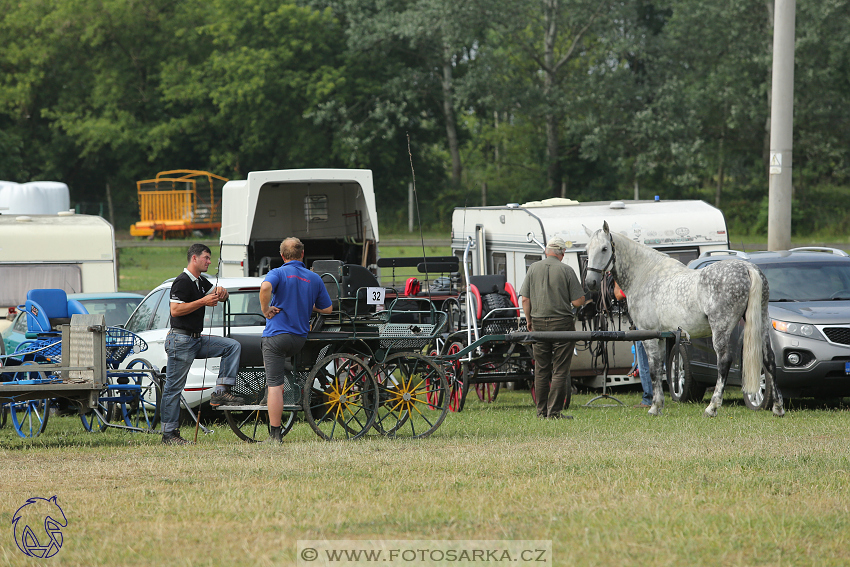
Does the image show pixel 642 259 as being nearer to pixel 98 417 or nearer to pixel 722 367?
pixel 722 367

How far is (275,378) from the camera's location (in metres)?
8.83

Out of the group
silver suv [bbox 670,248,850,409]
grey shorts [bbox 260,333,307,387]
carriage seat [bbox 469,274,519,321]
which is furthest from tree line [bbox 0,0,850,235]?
grey shorts [bbox 260,333,307,387]

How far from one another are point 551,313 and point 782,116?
25.1 ft

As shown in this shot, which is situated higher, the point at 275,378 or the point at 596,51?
the point at 596,51

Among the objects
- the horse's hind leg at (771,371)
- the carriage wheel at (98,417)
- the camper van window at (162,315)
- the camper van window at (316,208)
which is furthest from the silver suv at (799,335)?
the camper van window at (316,208)

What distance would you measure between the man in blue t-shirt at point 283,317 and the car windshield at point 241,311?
7.20 ft

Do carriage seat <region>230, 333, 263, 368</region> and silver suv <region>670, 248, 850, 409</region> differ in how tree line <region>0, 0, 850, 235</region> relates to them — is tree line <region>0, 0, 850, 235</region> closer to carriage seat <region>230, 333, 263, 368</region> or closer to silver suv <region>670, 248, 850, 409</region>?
silver suv <region>670, 248, 850, 409</region>

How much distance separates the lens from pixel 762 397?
1131 centimetres

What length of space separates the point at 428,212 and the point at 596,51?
31.4 feet

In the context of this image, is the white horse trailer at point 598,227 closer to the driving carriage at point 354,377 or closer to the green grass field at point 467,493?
Result: the green grass field at point 467,493

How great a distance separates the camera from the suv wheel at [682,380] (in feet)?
41.9

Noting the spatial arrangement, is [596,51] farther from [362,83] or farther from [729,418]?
[729,418]

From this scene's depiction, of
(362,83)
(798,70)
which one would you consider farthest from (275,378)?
(362,83)

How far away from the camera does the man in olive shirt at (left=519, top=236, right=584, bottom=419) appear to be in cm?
1094
